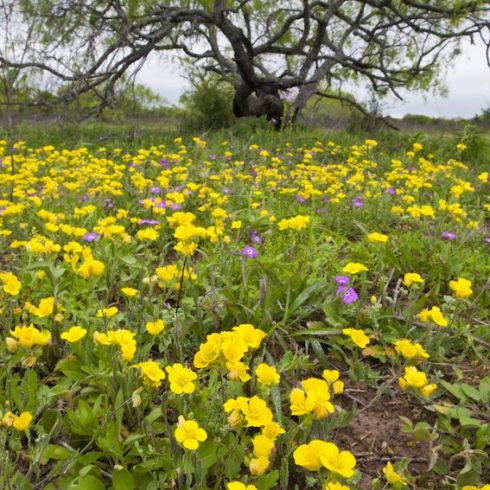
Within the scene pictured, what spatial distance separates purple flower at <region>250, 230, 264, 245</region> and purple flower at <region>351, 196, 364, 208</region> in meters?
1.00

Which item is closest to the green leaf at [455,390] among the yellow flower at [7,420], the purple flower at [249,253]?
the purple flower at [249,253]

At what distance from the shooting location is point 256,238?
117 inches

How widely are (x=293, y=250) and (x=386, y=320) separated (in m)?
0.81

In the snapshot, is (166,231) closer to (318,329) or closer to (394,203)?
(318,329)

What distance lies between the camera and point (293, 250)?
293cm

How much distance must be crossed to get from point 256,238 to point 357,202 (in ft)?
4.09

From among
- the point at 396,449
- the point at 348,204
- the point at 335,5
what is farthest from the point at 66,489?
the point at 335,5

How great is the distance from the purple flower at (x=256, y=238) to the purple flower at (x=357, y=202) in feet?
3.30

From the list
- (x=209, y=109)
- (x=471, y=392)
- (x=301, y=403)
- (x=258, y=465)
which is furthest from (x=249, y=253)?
(x=209, y=109)

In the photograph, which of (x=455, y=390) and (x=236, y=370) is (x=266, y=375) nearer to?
(x=236, y=370)

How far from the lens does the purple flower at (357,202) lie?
382cm

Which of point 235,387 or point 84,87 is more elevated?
point 84,87

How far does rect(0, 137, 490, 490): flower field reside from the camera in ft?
4.38

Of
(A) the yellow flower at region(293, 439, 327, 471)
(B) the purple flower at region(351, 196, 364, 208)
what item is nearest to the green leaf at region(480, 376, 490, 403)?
(A) the yellow flower at region(293, 439, 327, 471)
